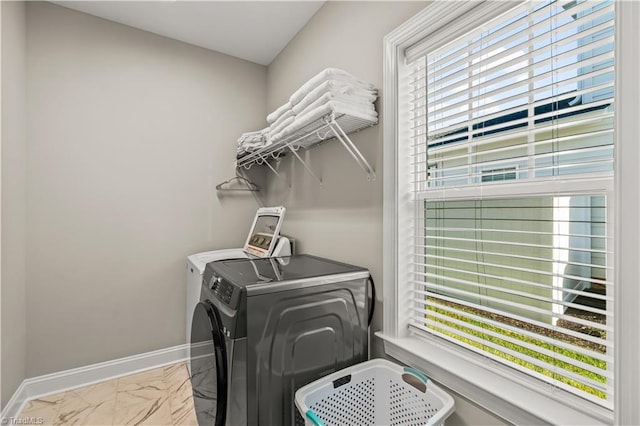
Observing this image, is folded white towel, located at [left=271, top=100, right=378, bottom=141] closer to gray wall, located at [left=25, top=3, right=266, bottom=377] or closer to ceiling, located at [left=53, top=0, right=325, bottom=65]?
ceiling, located at [left=53, top=0, right=325, bottom=65]

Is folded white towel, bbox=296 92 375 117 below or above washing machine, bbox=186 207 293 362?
above

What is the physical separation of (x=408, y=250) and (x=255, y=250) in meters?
1.25

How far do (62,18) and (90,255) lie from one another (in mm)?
1636

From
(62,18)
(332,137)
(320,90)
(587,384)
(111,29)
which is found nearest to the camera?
(587,384)

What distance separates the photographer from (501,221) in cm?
112

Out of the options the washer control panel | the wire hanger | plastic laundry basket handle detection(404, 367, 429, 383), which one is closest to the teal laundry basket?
plastic laundry basket handle detection(404, 367, 429, 383)

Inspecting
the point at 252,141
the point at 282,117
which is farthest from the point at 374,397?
the point at 252,141

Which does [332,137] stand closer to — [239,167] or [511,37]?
[511,37]

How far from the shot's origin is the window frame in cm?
74

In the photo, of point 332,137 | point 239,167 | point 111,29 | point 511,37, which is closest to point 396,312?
point 332,137

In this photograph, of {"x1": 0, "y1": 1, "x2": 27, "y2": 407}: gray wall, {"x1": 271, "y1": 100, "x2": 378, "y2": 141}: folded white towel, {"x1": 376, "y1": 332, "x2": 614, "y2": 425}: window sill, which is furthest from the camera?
{"x1": 0, "y1": 1, "x2": 27, "y2": 407}: gray wall

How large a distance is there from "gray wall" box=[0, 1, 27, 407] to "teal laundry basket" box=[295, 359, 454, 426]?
1751 mm

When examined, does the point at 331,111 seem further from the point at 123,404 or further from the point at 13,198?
the point at 123,404

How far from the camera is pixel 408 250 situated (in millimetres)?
1423
